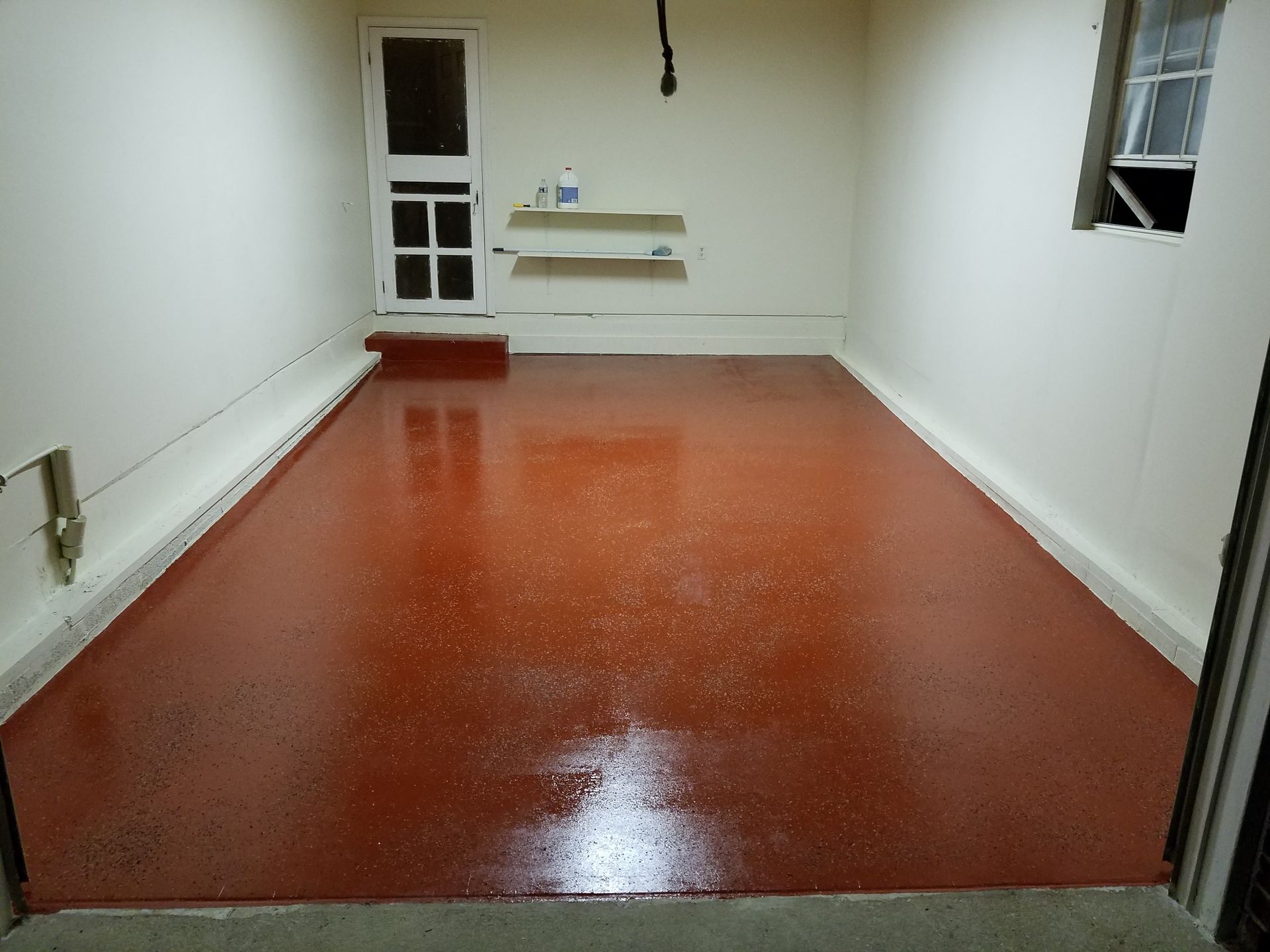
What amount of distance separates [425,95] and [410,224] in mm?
945

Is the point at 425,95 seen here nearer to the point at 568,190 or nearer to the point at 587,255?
the point at 568,190

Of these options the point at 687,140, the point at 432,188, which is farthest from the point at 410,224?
the point at 687,140

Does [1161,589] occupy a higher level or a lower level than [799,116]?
lower

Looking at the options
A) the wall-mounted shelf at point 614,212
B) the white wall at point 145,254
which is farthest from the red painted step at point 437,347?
the white wall at point 145,254

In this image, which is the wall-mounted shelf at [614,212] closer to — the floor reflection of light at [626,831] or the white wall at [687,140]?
the white wall at [687,140]

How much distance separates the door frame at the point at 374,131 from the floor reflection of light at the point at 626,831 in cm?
558

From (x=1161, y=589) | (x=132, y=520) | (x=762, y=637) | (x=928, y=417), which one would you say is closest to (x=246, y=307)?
(x=132, y=520)

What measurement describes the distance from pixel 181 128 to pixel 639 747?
3231mm

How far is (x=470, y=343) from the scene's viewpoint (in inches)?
286

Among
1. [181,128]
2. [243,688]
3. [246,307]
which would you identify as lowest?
[243,688]

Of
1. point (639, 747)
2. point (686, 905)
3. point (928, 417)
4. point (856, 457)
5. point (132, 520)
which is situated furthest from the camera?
point (928, 417)

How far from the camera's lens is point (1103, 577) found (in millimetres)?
3418

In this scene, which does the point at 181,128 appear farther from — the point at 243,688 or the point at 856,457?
the point at 856,457

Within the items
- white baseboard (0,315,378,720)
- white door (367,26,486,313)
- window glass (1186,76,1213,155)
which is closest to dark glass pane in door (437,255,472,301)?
white door (367,26,486,313)
